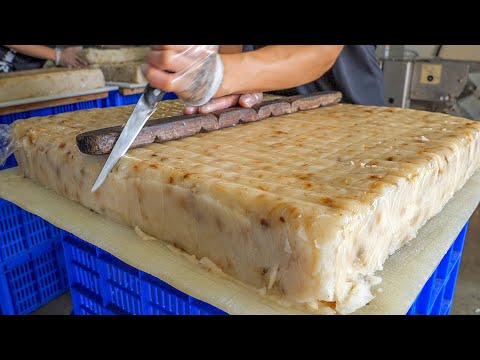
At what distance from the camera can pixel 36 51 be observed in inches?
145

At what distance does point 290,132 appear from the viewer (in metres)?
1.33

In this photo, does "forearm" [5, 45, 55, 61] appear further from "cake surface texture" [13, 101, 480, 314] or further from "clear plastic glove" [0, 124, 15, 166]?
"cake surface texture" [13, 101, 480, 314]

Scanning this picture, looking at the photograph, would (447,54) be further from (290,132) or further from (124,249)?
(124,249)

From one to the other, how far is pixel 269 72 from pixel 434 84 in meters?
2.69

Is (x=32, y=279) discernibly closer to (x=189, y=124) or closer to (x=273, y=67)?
(x=189, y=124)

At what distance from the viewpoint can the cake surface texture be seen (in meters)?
0.80

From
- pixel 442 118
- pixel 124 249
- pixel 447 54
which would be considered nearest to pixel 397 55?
pixel 447 54

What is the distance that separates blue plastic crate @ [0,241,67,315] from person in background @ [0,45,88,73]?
214 centimetres

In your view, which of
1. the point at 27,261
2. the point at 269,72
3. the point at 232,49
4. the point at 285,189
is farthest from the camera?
the point at 232,49

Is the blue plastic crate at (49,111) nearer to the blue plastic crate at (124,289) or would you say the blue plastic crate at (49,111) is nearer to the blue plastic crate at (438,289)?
the blue plastic crate at (124,289)

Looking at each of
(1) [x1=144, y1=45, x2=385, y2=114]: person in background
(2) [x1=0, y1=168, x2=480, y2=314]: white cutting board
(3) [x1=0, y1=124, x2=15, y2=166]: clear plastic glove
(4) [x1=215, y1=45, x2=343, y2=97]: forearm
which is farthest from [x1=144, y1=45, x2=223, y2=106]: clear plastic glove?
(3) [x1=0, y1=124, x2=15, y2=166]: clear plastic glove

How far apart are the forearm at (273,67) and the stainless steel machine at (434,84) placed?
2.25m

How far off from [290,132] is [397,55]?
3.50m

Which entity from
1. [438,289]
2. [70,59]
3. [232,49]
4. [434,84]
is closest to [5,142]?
[232,49]
